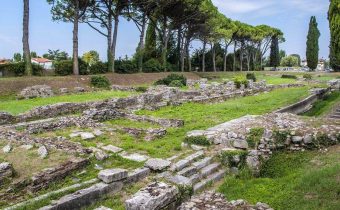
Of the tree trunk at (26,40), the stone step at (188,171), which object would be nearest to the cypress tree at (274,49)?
the tree trunk at (26,40)

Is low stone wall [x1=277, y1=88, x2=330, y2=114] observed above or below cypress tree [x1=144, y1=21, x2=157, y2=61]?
below

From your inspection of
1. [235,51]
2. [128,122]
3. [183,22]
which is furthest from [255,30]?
[128,122]

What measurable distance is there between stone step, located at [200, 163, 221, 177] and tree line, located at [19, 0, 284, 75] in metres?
21.8

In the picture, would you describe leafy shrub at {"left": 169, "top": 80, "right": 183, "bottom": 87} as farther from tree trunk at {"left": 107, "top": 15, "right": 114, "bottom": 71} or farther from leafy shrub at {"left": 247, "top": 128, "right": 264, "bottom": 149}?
leafy shrub at {"left": 247, "top": 128, "right": 264, "bottom": 149}

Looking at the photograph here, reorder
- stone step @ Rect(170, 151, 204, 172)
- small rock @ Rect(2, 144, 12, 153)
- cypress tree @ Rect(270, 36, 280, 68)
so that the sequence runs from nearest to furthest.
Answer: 1. stone step @ Rect(170, 151, 204, 172)
2. small rock @ Rect(2, 144, 12, 153)
3. cypress tree @ Rect(270, 36, 280, 68)

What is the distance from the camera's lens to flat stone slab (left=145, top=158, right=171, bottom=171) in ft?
26.3

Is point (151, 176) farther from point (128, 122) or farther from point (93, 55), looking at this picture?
point (93, 55)

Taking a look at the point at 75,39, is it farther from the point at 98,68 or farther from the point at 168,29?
the point at 168,29

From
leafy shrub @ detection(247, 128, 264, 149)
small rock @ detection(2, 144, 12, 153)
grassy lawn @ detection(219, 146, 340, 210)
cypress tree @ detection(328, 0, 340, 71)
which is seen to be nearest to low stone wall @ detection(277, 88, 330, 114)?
cypress tree @ detection(328, 0, 340, 71)

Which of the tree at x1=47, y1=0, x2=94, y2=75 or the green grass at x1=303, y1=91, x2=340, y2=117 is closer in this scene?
the green grass at x1=303, y1=91, x2=340, y2=117

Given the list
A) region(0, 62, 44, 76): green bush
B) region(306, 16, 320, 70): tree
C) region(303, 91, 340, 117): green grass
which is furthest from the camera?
region(306, 16, 320, 70): tree

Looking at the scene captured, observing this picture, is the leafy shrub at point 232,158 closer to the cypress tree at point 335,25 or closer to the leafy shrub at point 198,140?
the leafy shrub at point 198,140

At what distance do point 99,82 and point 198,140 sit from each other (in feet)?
62.7

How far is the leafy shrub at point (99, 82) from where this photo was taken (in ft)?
90.6
